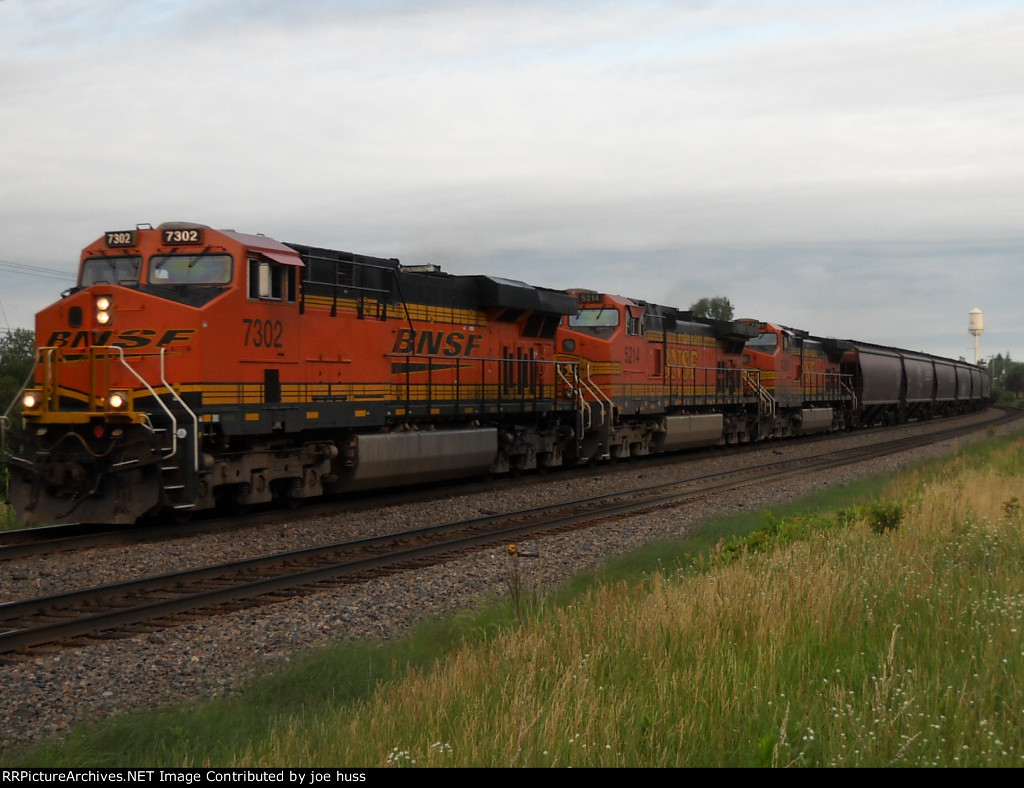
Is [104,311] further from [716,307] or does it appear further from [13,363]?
[716,307]

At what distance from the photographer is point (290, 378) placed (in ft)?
45.2

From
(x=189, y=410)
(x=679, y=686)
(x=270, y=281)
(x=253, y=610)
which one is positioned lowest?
(x=253, y=610)

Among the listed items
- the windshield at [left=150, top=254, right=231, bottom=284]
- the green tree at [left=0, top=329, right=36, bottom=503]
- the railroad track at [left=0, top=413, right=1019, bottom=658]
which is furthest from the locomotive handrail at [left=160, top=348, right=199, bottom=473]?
the green tree at [left=0, top=329, right=36, bottom=503]

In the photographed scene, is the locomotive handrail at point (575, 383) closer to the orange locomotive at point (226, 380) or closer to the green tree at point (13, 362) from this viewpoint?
the orange locomotive at point (226, 380)

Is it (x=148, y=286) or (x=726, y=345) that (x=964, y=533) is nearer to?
(x=148, y=286)

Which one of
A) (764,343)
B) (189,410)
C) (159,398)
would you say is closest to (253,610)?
(189,410)

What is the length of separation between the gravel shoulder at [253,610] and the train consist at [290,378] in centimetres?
99

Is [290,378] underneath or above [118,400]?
above

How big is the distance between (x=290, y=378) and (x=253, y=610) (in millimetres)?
5593

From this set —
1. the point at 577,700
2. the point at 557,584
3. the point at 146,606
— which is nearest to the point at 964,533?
the point at 557,584

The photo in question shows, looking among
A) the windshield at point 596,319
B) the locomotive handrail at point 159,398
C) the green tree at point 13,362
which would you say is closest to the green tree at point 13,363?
the green tree at point 13,362

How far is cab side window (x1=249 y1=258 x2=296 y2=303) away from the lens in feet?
42.7

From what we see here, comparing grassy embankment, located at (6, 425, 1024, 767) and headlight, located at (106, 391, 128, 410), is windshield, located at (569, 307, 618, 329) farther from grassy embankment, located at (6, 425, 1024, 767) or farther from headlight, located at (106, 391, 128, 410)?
grassy embankment, located at (6, 425, 1024, 767)

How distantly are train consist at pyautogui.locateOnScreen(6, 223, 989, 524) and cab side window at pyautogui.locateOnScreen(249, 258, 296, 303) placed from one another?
2cm
